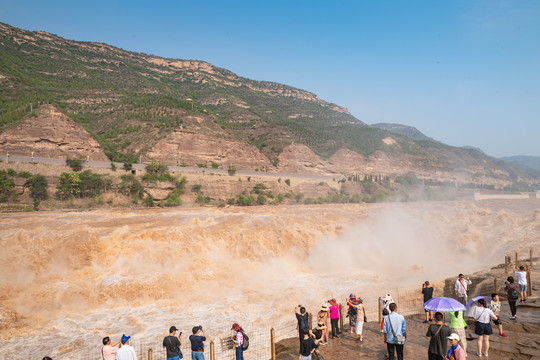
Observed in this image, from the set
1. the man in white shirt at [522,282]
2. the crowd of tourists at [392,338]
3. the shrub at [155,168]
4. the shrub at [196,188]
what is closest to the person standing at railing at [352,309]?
the crowd of tourists at [392,338]

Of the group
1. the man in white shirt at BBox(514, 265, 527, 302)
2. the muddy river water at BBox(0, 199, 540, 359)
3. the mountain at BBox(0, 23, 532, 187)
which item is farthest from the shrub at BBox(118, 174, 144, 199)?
the man in white shirt at BBox(514, 265, 527, 302)

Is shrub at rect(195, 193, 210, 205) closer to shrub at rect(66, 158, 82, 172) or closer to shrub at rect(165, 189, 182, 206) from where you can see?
shrub at rect(165, 189, 182, 206)

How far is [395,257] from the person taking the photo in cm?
2366

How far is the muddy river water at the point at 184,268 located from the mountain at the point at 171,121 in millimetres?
19980

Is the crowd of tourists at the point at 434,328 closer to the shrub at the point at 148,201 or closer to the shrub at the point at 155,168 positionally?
the shrub at the point at 148,201

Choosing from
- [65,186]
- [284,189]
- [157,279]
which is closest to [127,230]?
→ [157,279]

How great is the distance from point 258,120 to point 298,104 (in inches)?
2555

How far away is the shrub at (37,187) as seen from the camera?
105 ft

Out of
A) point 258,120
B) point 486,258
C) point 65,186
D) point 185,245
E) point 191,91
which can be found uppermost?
point 191,91

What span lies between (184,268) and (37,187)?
2322 cm

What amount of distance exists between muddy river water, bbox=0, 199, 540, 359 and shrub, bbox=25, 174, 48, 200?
5.51 metres

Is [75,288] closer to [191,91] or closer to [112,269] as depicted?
[112,269]

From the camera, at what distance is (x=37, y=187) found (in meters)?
32.2

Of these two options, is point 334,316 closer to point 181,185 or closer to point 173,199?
point 173,199
